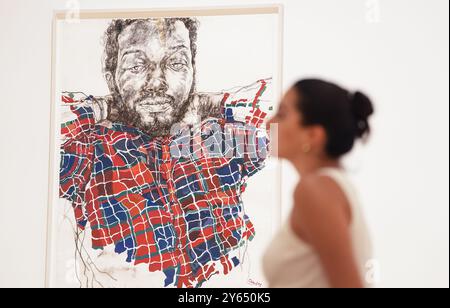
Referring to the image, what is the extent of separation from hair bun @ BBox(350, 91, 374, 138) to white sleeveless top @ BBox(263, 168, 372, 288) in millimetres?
137

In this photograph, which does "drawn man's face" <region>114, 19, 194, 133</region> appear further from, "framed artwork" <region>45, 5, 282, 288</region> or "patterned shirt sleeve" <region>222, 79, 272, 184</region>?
"patterned shirt sleeve" <region>222, 79, 272, 184</region>

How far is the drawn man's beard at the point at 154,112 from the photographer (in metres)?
2.45

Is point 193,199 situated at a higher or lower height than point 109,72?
lower

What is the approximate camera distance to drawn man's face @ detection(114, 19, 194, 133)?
8.05ft

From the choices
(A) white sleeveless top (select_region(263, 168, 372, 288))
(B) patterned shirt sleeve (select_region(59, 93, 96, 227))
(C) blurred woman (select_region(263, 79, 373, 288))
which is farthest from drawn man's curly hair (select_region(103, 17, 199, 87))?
(A) white sleeveless top (select_region(263, 168, 372, 288))

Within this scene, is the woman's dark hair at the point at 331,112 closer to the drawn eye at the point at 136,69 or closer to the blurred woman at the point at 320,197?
the blurred woman at the point at 320,197

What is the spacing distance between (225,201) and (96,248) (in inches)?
23.8

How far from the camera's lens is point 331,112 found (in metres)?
1.19

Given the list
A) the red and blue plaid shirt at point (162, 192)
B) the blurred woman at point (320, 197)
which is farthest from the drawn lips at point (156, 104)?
the blurred woman at point (320, 197)
